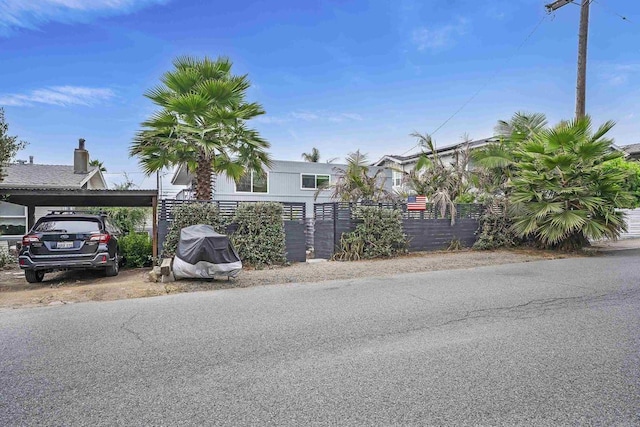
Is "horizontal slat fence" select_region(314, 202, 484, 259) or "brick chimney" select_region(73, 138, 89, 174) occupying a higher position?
"brick chimney" select_region(73, 138, 89, 174)

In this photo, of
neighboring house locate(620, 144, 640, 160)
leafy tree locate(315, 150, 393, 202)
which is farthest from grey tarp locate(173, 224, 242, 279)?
neighboring house locate(620, 144, 640, 160)

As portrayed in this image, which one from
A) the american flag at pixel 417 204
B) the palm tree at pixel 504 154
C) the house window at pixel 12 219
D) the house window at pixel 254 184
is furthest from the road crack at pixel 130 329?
the house window at pixel 254 184

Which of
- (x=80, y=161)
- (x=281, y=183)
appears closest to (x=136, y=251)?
(x=80, y=161)

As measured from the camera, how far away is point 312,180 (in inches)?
926

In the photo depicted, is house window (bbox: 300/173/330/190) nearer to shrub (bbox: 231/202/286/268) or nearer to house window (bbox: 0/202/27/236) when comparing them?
shrub (bbox: 231/202/286/268)

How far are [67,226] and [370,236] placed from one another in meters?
7.96

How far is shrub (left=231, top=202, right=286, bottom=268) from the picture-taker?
425 inches

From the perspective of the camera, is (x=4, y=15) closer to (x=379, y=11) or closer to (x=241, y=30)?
(x=241, y=30)

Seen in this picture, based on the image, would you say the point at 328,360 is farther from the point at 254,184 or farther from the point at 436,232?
the point at 254,184

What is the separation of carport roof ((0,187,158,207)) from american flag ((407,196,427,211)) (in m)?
8.08

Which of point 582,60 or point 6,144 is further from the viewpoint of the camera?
point 582,60

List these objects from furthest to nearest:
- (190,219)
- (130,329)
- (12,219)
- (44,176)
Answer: (44,176) → (12,219) → (190,219) → (130,329)

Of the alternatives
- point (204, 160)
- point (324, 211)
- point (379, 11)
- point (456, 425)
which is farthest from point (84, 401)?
point (379, 11)

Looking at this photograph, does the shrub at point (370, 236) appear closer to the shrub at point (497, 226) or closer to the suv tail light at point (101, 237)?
the shrub at point (497, 226)
